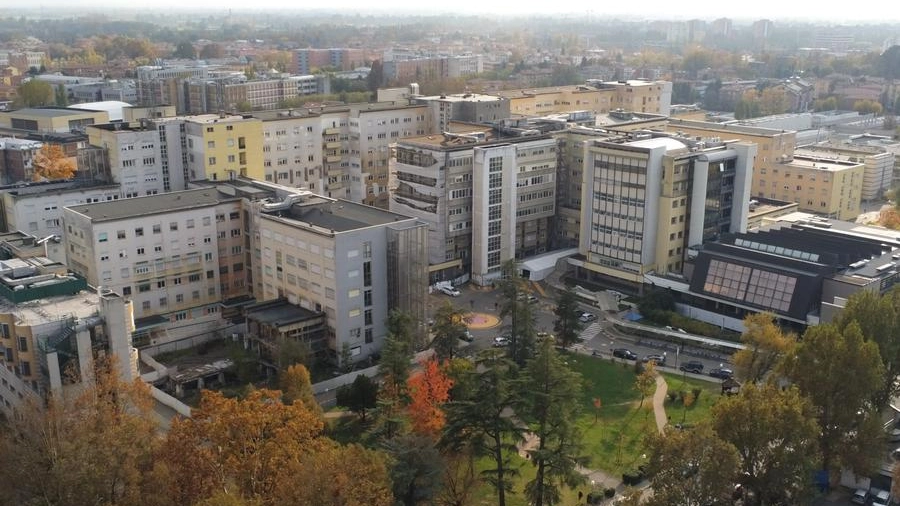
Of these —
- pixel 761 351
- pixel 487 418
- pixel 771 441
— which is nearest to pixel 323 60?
pixel 761 351

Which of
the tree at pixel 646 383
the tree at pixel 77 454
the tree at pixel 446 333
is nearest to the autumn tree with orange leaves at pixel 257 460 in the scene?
the tree at pixel 77 454

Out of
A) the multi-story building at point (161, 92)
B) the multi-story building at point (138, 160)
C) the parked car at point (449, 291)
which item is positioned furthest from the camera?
the multi-story building at point (161, 92)

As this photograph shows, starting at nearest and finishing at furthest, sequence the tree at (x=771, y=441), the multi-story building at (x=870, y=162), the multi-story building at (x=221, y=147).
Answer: the tree at (x=771, y=441)
the multi-story building at (x=221, y=147)
the multi-story building at (x=870, y=162)

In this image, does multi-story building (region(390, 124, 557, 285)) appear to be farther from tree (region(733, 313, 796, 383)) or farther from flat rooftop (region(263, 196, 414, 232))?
tree (region(733, 313, 796, 383))

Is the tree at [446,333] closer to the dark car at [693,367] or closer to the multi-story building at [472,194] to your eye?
the dark car at [693,367]

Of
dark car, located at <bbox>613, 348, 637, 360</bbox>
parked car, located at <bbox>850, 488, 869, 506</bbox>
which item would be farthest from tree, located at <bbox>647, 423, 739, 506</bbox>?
dark car, located at <bbox>613, 348, 637, 360</bbox>

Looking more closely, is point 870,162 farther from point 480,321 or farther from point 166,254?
point 166,254
